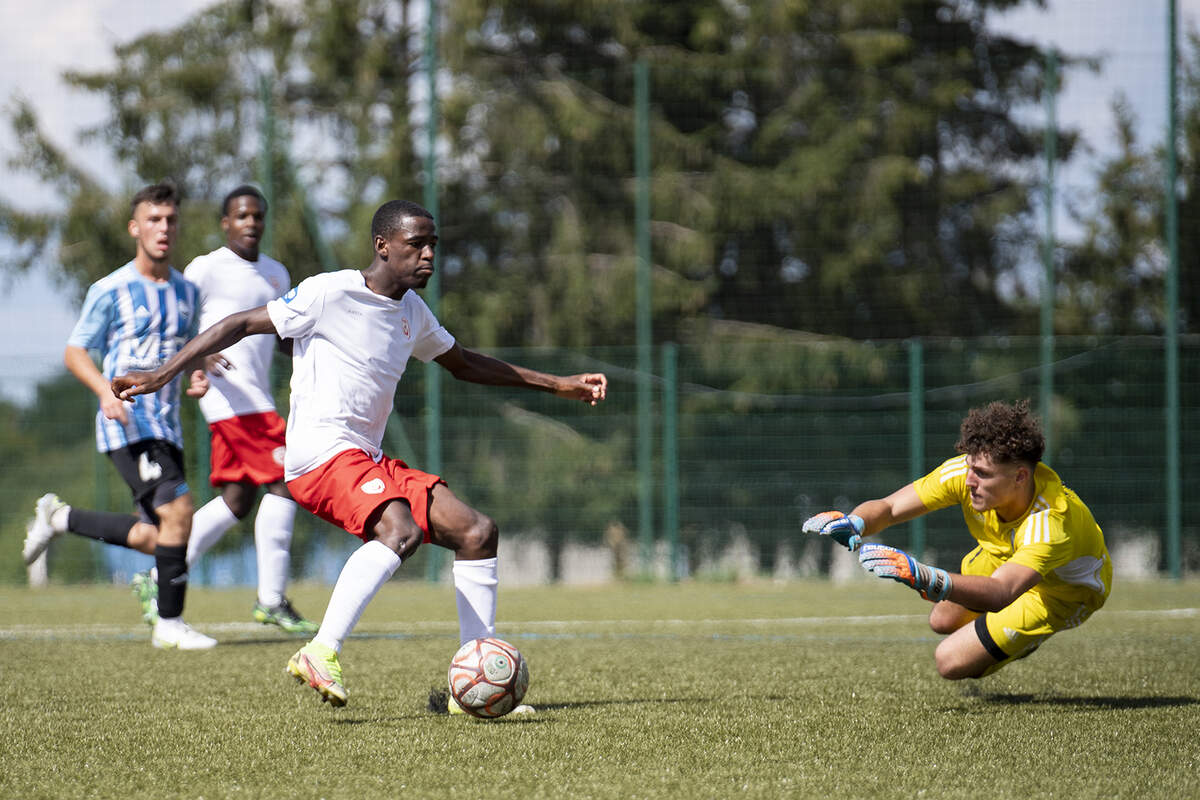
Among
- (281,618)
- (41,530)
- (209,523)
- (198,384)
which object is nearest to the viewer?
(198,384)

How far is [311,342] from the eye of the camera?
4750mm

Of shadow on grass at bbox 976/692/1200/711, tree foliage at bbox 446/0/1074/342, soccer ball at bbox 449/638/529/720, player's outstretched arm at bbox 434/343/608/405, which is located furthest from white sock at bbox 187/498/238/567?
tree foliage at bbox 446/0/1074/342

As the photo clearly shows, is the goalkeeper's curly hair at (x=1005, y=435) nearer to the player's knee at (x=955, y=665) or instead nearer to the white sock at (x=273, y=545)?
the player's knee at (x=955, y=665)

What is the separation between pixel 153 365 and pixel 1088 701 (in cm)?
441

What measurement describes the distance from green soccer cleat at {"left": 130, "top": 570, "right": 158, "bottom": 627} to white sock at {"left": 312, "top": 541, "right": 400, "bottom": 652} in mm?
2582

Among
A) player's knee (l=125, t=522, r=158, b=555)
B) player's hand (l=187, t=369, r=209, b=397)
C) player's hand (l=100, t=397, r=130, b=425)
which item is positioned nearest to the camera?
player's hand (l=100, t=397, r=130, b=425)

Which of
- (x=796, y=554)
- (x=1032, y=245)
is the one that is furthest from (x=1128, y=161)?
Result: (x=796, y=554)

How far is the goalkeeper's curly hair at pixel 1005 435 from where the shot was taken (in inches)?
181

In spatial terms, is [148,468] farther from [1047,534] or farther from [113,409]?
[1047,534]

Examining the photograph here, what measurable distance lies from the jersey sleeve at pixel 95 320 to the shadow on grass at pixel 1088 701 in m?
4.27

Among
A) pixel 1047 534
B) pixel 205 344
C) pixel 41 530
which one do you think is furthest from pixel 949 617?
pixel 41 530

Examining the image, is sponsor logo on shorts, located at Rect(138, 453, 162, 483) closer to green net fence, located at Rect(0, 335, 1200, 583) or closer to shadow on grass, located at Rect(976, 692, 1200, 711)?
shadow on grass, located at Rect(976, 692, 1200, 711)

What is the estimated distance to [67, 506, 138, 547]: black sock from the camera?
6.91m

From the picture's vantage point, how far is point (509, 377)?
5.25 metres
